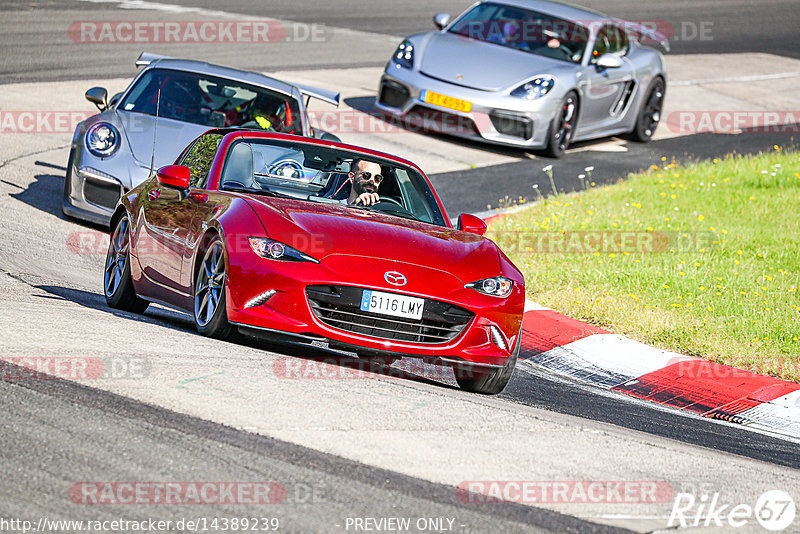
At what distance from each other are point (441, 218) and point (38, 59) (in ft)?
38.3

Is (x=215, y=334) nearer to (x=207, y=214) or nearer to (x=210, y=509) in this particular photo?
(x=207, y=214)

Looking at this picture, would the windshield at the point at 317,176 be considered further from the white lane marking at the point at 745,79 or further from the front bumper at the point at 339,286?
the white lane marking at the point at 745,79

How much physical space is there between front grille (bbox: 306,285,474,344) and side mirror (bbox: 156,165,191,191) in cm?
150

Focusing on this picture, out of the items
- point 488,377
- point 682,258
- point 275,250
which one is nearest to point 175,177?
point 275,250

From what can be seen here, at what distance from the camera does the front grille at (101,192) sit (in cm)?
1040

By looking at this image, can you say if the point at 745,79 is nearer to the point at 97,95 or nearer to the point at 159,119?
the point at 159,119

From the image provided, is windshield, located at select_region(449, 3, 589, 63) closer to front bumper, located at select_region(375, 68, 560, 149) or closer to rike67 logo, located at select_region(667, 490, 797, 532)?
front bumper, located at select_region(375, 68, 560, 149)

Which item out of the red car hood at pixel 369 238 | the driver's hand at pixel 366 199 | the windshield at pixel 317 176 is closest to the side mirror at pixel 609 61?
the windshield at pixel 317 176

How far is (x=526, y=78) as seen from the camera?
15289 millimetres

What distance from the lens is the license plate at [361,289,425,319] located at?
6344 mm

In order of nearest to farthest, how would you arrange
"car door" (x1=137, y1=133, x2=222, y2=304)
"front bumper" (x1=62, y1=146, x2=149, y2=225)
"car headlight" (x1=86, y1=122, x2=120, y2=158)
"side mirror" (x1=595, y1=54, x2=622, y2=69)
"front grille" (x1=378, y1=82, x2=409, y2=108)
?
1. "car door" (x1=137, y1=133, x2=222, y2=304)
2. "front bumper" (x1=62, y1=146, x2=149, y2=225)
3. "car headlight" (x1=86, y1=122, x2=120, y2=158)
4. "front grille" (x1=378, y1=82, x2=409, y2=108)
5. "side mirror" (x1=595, y1=54, x2=622, y2=69)

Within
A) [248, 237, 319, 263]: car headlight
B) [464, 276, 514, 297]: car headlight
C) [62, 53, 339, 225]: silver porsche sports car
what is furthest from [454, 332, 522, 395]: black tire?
[62, 53, 339, 225]: silver porsche sports car

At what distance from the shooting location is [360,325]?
637 cm

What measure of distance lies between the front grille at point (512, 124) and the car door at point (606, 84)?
1179 mm
